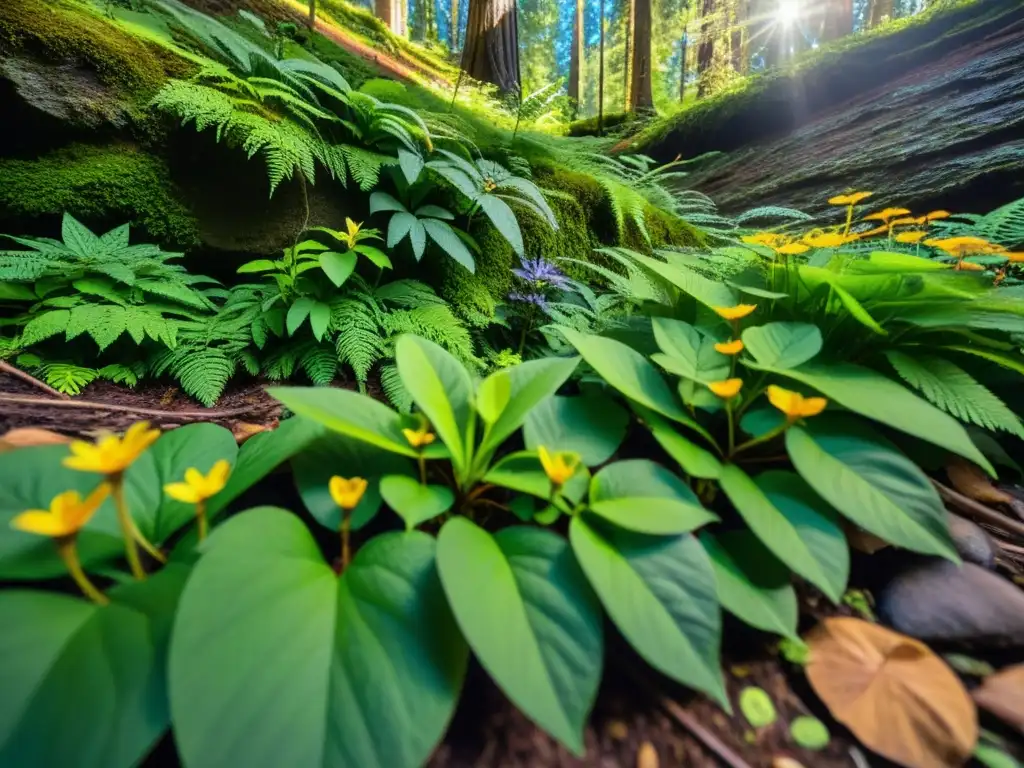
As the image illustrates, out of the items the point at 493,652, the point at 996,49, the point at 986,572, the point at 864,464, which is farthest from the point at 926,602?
the point at 996,49

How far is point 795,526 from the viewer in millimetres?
838

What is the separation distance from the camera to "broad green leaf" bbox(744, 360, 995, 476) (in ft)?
2.79

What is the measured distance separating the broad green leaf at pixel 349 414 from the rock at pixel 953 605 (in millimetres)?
1033

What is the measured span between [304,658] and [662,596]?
529 mm

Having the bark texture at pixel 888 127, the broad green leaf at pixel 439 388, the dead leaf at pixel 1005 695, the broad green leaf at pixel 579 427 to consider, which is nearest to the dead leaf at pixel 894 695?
the dead leaf at pixel 1005 695

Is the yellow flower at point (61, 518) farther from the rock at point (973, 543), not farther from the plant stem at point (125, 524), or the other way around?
the rock at point (973, 543)

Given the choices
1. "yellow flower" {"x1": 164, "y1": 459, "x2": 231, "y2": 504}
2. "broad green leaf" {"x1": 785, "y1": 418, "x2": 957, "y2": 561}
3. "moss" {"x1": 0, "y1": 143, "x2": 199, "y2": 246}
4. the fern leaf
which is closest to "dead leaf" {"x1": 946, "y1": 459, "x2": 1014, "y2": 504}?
the fern leaf

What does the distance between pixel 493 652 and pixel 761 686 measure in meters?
0.52

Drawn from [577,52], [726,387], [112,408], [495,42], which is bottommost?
[112,408]

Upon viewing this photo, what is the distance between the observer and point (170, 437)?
3.10 feet

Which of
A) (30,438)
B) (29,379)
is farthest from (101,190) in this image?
(30,438)

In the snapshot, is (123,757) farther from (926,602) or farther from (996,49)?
(996,49)

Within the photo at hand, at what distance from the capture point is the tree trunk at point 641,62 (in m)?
7.09

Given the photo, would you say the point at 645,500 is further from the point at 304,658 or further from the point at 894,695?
the point at 304,658
